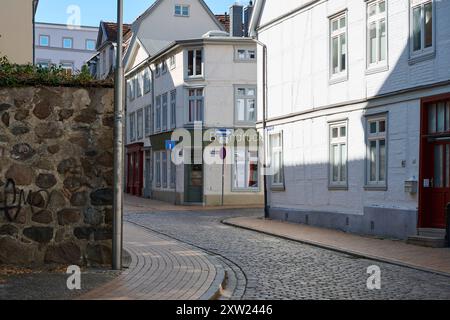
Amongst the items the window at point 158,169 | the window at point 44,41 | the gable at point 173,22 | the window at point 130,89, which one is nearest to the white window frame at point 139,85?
the window at point 130,89

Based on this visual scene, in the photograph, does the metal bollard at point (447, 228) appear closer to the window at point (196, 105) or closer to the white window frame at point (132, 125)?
the window at point (196, 105)

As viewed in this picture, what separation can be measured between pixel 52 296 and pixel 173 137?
87.1ft

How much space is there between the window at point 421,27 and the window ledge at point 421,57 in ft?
0.27

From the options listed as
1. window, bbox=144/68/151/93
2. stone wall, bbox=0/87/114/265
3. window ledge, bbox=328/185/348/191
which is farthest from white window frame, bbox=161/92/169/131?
stone wall, bbox=0/87/114/265

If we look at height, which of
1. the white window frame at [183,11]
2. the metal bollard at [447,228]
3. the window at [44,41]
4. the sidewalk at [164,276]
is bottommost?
the sidewalk at [164,276]

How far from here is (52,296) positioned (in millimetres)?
7840

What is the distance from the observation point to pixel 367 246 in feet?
48.3

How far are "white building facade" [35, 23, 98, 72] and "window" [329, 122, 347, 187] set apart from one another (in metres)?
65.0

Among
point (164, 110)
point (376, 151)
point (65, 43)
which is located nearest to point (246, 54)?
point (164, 110)

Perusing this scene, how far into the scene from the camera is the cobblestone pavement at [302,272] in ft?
29.3

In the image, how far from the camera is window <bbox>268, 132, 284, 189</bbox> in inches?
893

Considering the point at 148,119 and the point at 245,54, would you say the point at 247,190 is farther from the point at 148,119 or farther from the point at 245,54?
the point at 148,119

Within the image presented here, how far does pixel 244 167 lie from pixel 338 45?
14.7 meters

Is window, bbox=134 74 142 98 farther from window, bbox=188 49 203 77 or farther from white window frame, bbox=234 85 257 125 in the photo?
white window frame, bbox=234 85 257 125
